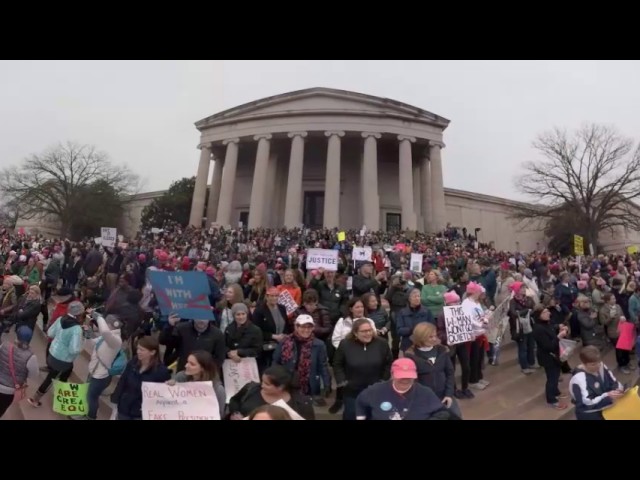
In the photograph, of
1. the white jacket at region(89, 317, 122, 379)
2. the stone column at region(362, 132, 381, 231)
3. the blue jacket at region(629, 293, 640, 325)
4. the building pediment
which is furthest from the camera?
the building pediment

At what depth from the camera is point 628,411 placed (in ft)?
13.9

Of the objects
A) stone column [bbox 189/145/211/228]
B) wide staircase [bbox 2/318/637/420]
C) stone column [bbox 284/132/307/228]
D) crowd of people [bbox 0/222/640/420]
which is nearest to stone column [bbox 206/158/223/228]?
stone column [bbox 189/145/211/228]

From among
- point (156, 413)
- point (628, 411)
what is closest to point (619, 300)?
point (628, 411)

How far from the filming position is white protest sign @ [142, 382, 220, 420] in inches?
162

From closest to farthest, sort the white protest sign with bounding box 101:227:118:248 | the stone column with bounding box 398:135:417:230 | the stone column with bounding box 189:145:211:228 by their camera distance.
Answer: the white protest sign with bounding box 101:227:118:248 < the stone column with bounding box 398:135:417:230 < the stone column with bounding box 189:145:211:228

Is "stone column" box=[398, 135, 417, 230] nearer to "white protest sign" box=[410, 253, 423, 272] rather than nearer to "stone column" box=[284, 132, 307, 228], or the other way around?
"stone column" box=[284, 132, 307, 228]

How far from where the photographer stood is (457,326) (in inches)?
251

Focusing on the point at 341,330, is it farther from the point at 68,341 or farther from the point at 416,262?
the point at 416,262

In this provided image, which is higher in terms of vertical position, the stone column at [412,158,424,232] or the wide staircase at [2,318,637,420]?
the stone column at [412,158,424,232]

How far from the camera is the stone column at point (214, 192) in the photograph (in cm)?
3909

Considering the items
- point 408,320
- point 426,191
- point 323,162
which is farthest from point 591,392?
point 323,162

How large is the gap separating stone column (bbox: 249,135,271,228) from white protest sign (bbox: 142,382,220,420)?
31.2m

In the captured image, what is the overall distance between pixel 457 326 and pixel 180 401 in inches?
157

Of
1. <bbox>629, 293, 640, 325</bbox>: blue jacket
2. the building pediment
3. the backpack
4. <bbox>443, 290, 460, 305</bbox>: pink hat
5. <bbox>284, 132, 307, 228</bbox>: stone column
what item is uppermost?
the building pediment
